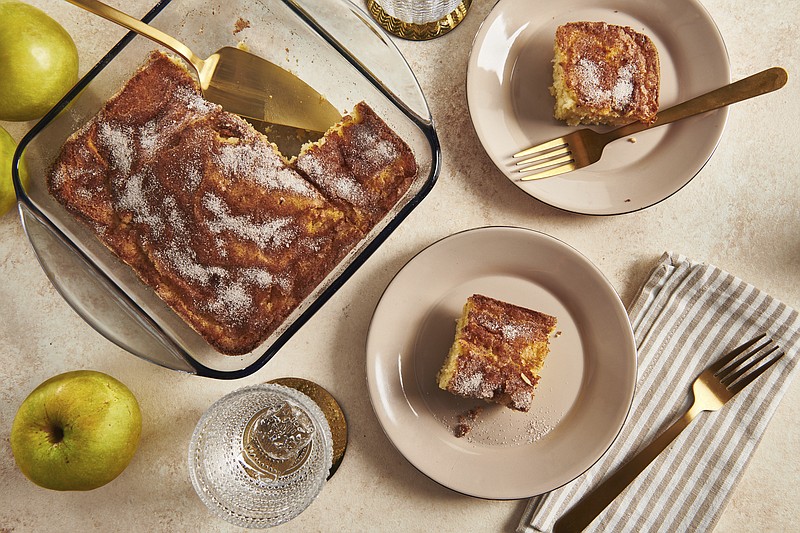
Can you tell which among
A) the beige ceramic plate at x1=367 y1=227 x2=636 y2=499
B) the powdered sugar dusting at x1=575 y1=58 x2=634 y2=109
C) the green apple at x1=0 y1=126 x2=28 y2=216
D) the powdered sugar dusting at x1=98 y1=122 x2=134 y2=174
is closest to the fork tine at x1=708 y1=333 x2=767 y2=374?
the beige ceramic plate at x1=367 y1=227 x2=636 y2=499

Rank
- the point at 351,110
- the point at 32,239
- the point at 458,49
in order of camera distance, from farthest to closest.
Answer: the point at 458,49 → the point at 351,110 → the point at 32,239

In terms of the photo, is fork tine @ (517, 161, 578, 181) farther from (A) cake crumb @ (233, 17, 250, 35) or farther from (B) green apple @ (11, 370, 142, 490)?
(B) green apple @ (11, 370, 142, 490)

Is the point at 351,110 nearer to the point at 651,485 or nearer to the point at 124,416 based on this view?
the point at 124,416

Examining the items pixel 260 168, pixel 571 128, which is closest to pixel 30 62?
pixel 260 168

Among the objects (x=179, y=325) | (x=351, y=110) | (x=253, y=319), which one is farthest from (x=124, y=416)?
(x=351, y=110)

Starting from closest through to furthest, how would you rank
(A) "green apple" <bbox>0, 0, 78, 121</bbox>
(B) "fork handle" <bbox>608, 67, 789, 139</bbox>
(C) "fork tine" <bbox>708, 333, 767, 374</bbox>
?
(A) "green apple" <bbox>0, 0, 78, 121</bbox>, (B) "fork handle" <bbox>608, 67, 789, 139</bbox>, (C) "fork tine" <bbox>708, 333, 767, 374</bbox>

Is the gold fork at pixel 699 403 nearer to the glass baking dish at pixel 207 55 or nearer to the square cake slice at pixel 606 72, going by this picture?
the square cake slice at pixel 606 72
